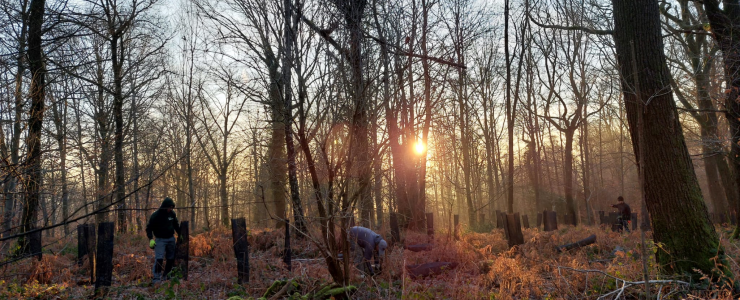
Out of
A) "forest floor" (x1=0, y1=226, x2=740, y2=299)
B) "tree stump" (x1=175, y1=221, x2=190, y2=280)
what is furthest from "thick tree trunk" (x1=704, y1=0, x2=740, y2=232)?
"tree stump" (x1=175, y1=221, x2=190, y2=280)

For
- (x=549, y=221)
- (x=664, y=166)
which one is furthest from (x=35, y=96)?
(x=549, y=221)

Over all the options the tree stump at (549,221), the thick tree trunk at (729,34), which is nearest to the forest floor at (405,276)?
the thick tree trunk at (729,34)

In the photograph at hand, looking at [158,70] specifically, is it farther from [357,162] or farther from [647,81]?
[647,81]

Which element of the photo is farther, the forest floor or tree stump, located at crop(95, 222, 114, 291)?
tree stump, located at crop(95, 222, 114, 291)

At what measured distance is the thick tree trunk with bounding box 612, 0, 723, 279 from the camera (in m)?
5.12

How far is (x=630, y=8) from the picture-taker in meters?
5.68

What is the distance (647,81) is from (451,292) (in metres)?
3.73

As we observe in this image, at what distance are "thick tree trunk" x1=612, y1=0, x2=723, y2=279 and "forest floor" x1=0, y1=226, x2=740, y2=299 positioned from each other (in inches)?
11.9

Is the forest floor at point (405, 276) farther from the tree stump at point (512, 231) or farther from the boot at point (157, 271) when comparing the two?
the tree stump at point (512, 231)

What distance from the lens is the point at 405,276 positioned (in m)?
6.50

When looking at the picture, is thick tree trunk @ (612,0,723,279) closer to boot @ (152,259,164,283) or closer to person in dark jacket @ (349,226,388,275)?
person in dark jacket @ (349,226,388,275)

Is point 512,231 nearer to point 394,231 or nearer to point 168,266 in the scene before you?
point 394,231

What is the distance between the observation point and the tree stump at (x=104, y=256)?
20.0 feet

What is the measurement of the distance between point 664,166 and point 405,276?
375 cm
